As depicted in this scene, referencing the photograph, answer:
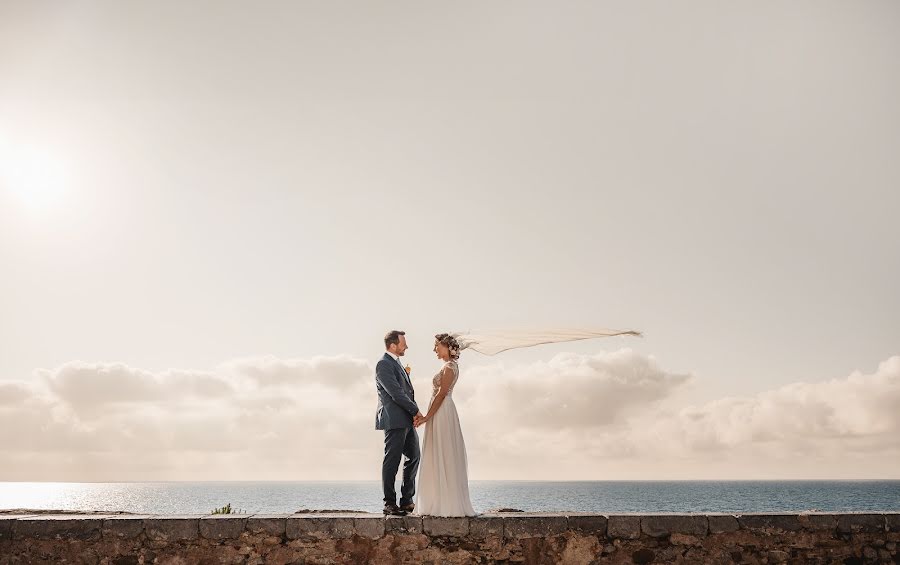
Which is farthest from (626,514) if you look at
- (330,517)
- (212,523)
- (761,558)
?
(212,523)

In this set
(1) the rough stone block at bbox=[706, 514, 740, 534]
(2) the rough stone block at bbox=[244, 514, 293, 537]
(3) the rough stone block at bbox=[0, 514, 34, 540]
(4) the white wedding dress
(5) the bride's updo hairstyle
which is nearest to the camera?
(3) the rough stone block at bbox=[0, 514, 34, 540]

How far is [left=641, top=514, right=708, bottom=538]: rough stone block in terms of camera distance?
24.0ft

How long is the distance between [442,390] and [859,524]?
477cm

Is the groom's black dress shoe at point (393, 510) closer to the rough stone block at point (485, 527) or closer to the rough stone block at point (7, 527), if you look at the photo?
the rough stone block at point (485, 527)

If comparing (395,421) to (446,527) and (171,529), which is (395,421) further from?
(171,529)

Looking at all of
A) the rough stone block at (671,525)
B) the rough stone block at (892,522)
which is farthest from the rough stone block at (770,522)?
the rough stone block at (892,522)

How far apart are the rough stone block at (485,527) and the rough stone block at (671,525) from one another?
154 cm

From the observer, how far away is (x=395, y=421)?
24.7 feet

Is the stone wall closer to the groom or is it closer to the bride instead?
the bride

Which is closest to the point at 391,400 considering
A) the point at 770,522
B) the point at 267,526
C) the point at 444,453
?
the point at 444,453

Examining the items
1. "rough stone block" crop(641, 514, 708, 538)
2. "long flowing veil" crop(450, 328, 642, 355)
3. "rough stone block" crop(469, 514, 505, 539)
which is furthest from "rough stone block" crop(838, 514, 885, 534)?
"rough stone block" crop(469, 514, 505, 539)

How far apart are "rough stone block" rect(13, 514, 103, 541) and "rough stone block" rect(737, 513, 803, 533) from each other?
21.8ft

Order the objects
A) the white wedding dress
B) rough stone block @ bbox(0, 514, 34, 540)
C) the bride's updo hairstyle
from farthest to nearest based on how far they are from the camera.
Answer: the bride's updo hairstyle, the white wedding dress, rough stone block @ bbox(0, 514, 34, 540)

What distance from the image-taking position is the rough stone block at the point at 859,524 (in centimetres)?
756
